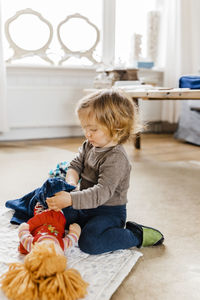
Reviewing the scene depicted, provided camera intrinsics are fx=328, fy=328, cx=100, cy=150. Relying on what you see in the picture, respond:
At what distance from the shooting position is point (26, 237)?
0.94 meters

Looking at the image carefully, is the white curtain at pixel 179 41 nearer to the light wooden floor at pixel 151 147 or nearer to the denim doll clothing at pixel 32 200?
the light wooden floor at pixel 151 147

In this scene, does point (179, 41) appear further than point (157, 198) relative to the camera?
Yes

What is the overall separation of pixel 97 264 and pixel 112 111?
0.45 meters

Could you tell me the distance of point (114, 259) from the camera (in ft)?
3.09

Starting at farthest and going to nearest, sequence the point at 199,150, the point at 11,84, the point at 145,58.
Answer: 1. the point at 145,58
2. the point at 11,84
3. the point at 199,150

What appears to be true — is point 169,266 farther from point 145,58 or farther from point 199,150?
point 145,58

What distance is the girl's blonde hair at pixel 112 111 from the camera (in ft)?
3.31

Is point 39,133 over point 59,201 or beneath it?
beneath

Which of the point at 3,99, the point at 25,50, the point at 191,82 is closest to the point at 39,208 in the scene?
the point at 191,82

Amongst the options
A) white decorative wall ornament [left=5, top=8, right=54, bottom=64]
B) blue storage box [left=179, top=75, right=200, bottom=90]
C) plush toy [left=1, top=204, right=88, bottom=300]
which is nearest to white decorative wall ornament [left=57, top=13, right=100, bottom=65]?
white decorative wall ornament [left=5, top=8, right=54, bottom=64]

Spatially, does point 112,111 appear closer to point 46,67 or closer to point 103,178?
point 103,178

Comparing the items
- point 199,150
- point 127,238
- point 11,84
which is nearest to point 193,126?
point 199,150

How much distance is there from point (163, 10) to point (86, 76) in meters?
1.08

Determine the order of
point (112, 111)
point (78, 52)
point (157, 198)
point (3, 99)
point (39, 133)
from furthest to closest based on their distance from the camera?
point (78, 52)
point (39, 133)
point (3, 99)
point (157, 198)
point (112, 111)
